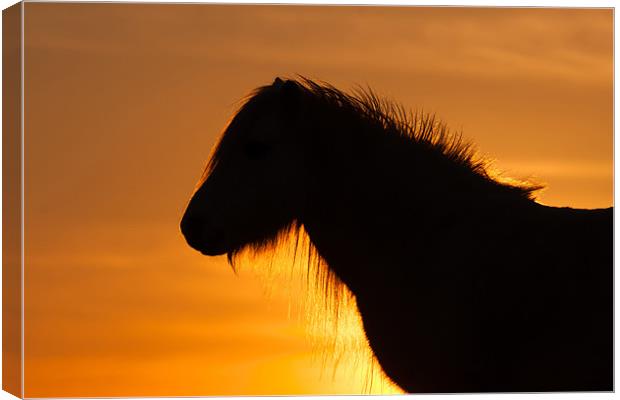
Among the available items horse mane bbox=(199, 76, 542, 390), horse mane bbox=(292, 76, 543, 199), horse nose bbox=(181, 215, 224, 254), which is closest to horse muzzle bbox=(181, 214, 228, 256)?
horse nose bbox=(181, 215, 224, 254)

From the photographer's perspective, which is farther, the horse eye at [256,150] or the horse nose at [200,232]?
the horse eye at [256,150]

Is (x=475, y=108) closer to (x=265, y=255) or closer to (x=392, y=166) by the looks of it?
(x=392, y=166)

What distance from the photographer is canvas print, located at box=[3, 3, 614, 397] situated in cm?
340

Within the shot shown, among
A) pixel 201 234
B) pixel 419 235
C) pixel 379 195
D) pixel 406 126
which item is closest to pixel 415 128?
pixel 406 126

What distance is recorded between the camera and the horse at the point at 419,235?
333cm

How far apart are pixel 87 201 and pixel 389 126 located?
1535mm

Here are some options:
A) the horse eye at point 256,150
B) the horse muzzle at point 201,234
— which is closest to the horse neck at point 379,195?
the horse eye at point 256,150

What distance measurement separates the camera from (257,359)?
4.18m

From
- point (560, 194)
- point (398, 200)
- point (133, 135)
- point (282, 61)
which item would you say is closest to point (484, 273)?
point (398, 200)

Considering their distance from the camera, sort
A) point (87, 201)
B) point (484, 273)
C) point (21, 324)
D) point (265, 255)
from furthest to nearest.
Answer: point (87, 201) < point (21, 324) < point (265, 255) < point (484, 273)

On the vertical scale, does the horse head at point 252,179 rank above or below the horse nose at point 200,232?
above

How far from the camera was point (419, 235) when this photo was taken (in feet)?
11.5

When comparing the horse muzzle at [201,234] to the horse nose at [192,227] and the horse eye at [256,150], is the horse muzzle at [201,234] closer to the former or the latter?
the horse nose at [192,227]

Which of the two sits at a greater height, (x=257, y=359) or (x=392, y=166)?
(x=392, y=166)
